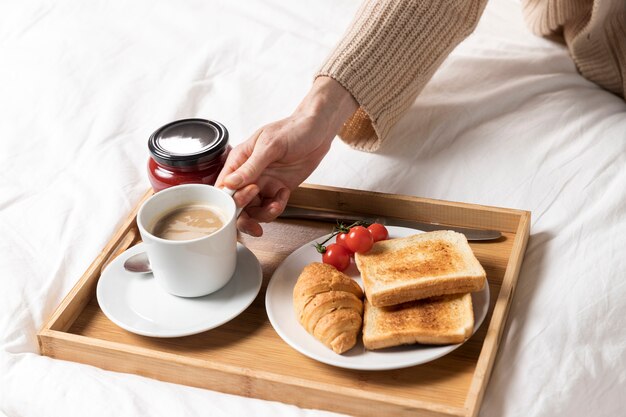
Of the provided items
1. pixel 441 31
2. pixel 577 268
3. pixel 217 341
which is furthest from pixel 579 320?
pixel 441 31

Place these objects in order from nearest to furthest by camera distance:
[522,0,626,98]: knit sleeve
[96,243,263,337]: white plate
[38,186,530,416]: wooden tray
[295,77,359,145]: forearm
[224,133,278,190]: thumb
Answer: [38,186,530,416]: wooden tray < [96,243,263,337]: white plate < [224,133,278,190]: thumb < [295,77,359,145]: forearm < [522,0,626,98]: knit sleeve

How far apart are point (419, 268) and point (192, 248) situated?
A: 1.00ft

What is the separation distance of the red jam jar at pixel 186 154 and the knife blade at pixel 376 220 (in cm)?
15

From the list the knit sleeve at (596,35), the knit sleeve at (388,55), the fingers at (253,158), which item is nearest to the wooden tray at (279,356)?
the fingers at (253,158)

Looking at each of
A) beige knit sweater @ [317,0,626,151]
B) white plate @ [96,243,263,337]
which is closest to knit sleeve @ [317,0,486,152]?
beige knit sweater @ [317,0,626,151]

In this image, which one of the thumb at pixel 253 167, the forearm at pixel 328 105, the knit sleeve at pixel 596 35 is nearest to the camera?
the thumb at pixel 253 167

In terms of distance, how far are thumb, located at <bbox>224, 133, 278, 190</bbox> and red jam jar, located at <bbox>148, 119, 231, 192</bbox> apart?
5 centimetres

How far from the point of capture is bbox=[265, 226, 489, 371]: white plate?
3.32ft

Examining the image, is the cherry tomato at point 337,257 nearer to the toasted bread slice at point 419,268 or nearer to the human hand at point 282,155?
the toasted bread slice at point 419,268

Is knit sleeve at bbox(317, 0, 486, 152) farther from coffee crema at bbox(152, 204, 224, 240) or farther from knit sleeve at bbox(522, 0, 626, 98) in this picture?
coffee crema at bbox(152, 204, 224, 240)

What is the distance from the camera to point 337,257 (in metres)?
1.18

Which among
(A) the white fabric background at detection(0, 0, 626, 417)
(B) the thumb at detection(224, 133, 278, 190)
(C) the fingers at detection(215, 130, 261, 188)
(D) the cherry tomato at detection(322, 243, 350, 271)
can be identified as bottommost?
(A) the white fabric background at detection(0, 0, 626, 417)

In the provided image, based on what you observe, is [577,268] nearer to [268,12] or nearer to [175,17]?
[268,12]

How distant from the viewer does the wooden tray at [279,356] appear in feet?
3.26
